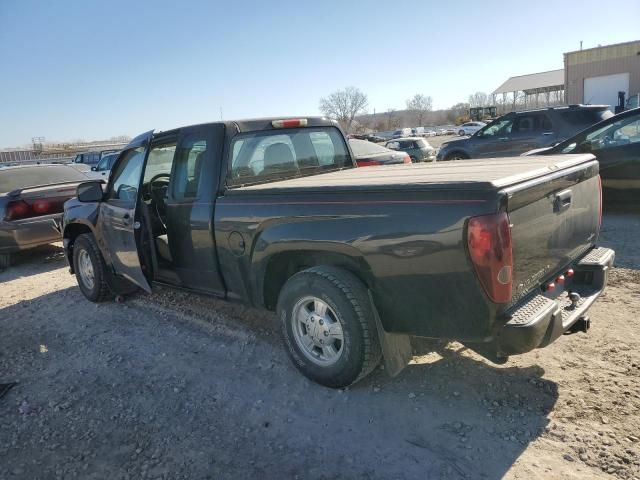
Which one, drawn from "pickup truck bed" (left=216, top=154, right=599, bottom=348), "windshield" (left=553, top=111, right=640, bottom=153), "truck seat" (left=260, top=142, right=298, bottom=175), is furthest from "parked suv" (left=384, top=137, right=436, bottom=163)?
"pickup truck bed" (left=216, top=154, right=599, bottom=348)

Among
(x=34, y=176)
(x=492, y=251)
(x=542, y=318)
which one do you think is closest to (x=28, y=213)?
(x=34, y=176)

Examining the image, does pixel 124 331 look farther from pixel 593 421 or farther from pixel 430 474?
pixel 593 421

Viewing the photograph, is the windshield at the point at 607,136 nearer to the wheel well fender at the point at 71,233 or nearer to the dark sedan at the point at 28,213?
the wheel well fender at the point at 71,233

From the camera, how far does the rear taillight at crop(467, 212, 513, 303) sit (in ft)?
7.90

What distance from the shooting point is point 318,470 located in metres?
2.64

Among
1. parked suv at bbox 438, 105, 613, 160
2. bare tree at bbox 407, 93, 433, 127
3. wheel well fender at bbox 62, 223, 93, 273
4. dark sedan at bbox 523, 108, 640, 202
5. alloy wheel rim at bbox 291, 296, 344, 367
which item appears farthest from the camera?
bare tree at bbox 407, 93, 433, 127

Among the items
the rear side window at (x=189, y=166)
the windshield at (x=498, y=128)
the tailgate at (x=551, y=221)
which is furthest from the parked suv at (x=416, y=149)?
the tailgate at (x=551, y=221)

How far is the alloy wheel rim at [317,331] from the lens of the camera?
3.26m

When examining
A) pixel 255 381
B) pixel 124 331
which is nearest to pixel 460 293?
pixel 255 381

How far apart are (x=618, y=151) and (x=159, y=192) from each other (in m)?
6.65

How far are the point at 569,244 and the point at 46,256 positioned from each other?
27.9ft

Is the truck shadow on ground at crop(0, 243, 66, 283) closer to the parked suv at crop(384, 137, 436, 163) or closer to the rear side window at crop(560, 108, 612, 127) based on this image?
the rear side window at crop(560, 108, 612, 127)

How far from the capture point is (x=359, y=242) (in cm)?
288

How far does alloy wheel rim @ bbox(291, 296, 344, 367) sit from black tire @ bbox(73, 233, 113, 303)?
9.58 ft
